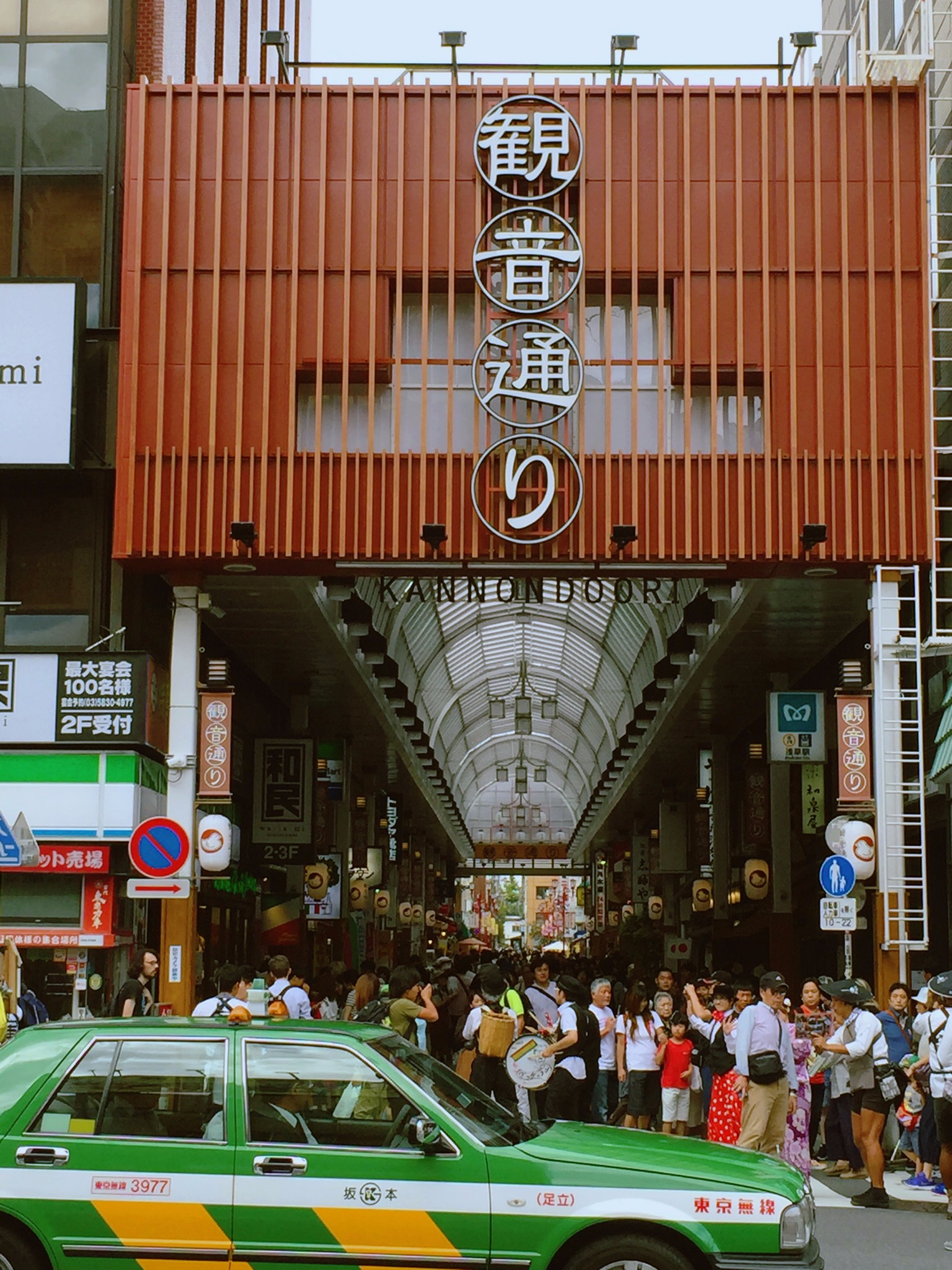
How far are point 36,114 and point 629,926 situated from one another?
2708 centimetres

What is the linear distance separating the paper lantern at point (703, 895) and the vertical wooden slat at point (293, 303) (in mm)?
17636

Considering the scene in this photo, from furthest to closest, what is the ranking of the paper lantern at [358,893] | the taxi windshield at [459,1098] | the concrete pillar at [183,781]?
the paper lantern at [358,893]
the concrete pillar at [183,781]
the taxi windshield at [459,1098]

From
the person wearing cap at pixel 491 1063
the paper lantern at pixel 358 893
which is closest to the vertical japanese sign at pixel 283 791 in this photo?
the paper lantern at pixel 358 893

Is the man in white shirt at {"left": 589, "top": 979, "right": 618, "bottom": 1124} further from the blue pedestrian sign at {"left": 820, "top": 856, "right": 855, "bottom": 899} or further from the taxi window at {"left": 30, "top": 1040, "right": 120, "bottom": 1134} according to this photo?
the taxi window at {"left": 30, "top": 1040, "right": 120, "bottom": 1134}

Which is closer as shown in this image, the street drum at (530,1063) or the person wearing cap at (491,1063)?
the street drum at (530,1063)

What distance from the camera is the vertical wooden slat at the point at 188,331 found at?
1880cm

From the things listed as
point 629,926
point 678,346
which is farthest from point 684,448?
point 629,926

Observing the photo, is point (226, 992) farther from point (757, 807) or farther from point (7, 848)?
point (757, 807)

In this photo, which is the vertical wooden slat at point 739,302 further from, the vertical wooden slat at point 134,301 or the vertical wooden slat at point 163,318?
the vertical wooden slat at point 134,301

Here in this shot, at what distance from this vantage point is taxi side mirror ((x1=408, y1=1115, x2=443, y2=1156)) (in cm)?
757

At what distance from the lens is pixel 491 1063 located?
49.8ft

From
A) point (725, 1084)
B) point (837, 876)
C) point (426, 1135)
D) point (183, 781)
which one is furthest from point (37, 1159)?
point (183, 781)

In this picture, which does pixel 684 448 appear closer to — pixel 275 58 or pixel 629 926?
pixel 275 58

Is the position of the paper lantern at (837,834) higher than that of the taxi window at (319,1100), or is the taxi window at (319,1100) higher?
the paper lantern at (837,834)
